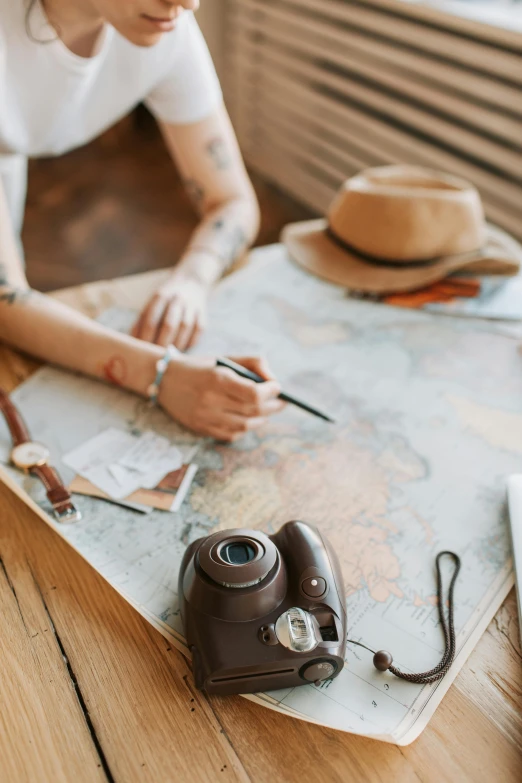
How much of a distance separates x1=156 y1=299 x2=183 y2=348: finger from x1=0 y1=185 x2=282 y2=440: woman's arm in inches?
1.9

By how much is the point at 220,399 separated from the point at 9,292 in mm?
435

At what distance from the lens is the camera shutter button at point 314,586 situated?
0.57 m

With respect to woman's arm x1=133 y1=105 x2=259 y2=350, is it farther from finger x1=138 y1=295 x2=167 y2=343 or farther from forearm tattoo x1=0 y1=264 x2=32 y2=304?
forearm tattoo x1=0 y1=264 x2=32 y2=304

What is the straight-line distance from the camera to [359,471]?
80cm

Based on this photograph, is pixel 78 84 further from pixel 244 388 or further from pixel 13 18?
pixel 244 388

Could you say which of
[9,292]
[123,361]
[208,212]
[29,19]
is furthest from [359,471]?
[29,19]

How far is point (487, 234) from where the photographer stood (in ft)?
3.96

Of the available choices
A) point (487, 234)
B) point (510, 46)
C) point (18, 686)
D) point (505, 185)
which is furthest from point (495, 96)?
point (18, 686)

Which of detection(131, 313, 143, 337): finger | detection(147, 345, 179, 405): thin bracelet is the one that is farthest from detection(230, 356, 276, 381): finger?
detection(131, 313, 143, 337): finger

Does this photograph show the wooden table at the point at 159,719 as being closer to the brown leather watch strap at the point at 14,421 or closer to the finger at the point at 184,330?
the brown leather watch strap at the point at 14,421

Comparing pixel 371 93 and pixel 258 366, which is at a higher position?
pixel 371 93

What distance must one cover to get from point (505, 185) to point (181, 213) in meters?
1.47

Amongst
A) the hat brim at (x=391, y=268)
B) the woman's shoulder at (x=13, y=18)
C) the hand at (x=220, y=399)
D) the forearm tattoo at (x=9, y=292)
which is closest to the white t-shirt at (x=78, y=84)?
the woman's shoulder at (x=13, y=18)

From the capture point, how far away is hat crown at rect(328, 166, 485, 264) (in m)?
1.11
